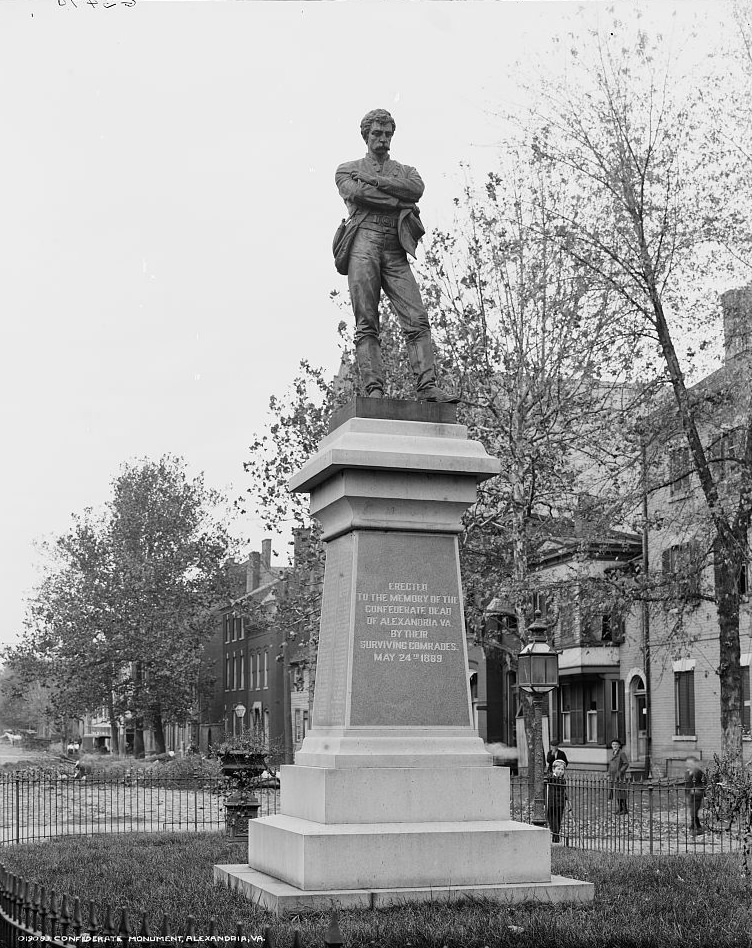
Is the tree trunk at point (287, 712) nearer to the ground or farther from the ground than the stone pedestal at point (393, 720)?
nearer to the ground

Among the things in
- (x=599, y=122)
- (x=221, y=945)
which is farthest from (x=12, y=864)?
(x=599, y=122)

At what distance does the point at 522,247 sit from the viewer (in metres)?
30.6

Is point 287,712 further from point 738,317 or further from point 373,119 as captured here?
point 373,119

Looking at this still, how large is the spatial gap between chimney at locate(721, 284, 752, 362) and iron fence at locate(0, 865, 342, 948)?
2008cm

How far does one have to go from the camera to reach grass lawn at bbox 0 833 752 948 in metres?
8.48

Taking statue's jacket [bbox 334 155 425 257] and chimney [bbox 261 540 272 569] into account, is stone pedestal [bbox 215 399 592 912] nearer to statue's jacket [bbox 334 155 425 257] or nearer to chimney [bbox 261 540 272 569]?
statue's jacket [bbox 334 155 425 257]

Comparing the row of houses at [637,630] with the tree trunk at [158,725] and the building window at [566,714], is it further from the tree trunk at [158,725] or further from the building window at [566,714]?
the tree trunk at [158,725]

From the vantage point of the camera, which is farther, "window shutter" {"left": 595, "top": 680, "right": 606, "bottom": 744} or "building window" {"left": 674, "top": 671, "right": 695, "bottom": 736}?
"window shutter" {"left": 595, "top": 680, "right": 606, "bottom": 744}

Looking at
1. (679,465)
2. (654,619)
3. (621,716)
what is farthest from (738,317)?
(621,716)

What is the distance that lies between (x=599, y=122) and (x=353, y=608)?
20.0 m

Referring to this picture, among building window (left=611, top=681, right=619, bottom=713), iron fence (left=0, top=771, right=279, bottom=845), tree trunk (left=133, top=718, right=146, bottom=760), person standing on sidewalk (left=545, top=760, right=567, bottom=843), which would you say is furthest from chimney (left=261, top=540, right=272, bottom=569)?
person standing on sidewalk (left=545, top=760, right=567, bottom=843)

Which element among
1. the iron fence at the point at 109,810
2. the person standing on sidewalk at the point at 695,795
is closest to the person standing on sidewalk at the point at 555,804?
the person standing on sidewalk at the point at 695,795

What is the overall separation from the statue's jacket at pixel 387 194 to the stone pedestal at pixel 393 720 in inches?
71.0

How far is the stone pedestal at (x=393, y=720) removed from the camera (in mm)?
9969
